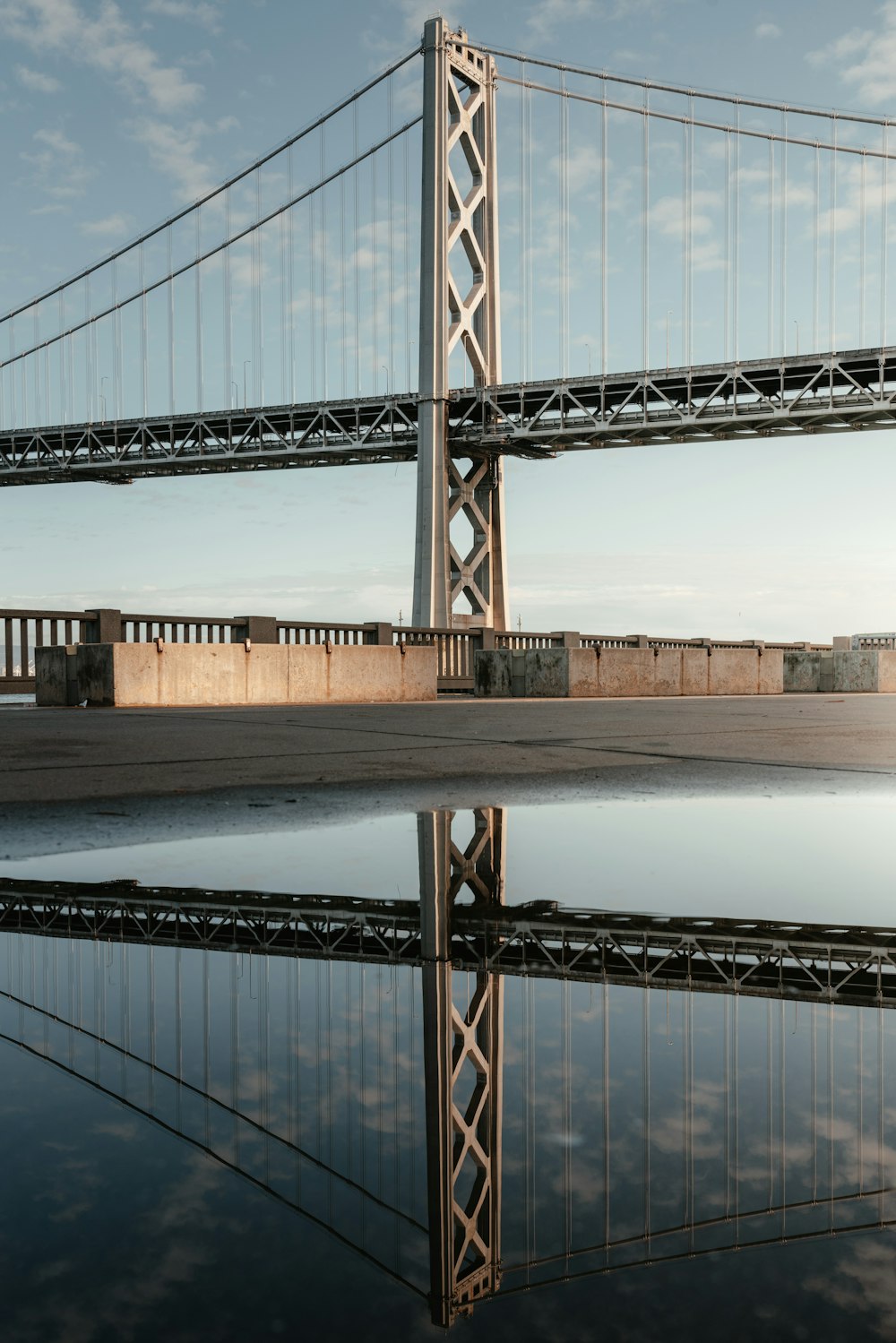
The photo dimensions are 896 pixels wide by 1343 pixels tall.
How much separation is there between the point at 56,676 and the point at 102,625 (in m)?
1.70

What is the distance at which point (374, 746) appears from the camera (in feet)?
22.4

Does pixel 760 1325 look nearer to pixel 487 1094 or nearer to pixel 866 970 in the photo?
pixel 487 1094

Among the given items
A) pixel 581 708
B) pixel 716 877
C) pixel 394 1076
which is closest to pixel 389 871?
pixel 716 877

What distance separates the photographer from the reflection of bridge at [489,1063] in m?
1.00

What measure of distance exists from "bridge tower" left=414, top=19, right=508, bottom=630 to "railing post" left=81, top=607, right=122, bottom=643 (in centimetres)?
2518

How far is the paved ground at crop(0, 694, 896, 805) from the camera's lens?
16.2 ft

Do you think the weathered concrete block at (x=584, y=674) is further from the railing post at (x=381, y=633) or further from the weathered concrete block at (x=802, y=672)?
the weathered concrete block at (x=802, y=672)

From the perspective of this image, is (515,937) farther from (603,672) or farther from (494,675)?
(494,675)

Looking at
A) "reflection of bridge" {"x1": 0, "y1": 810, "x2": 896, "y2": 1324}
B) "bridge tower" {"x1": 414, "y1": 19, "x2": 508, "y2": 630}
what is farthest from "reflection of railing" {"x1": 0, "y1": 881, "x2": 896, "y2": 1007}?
"bridge tower" {"x1": 414, "y1": 19, "x2": 508, "y2": 630}

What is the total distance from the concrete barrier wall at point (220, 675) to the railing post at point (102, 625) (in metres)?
1.44

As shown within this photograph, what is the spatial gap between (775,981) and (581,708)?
11251 millimetres

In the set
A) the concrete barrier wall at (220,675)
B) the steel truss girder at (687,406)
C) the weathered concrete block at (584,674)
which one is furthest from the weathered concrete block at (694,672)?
the steel truss girder at (687,406)

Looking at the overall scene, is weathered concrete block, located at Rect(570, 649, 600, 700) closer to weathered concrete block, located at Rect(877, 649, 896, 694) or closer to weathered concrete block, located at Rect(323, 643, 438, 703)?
weathered concrete block, located at Rect(323, 643, 438, 703)

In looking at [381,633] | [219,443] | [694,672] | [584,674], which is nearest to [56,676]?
[381,633]
